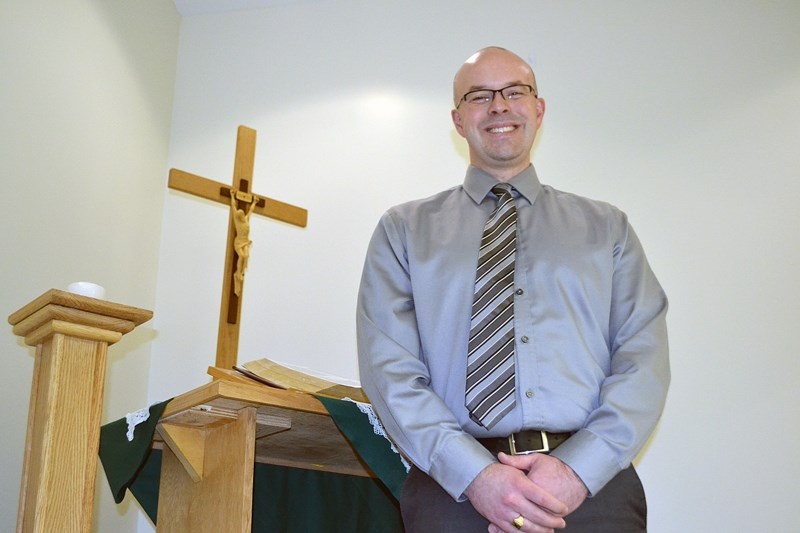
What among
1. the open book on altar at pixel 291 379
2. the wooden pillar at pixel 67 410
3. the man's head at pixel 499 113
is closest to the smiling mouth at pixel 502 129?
the man's head at pixel 499 113

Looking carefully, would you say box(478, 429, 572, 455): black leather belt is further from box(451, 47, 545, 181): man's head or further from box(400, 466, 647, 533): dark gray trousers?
box(451, 47, 545, 181): man's head

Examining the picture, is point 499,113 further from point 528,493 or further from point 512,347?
point 528,493

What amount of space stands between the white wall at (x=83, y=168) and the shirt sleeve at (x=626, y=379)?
1.98 meters

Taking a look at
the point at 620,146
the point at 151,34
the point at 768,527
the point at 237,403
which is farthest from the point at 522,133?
the point at 151,34

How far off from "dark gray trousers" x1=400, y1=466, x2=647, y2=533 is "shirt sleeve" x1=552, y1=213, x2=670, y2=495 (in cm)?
5

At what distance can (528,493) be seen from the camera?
155cm

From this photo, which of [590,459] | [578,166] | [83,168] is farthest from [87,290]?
[578,166]

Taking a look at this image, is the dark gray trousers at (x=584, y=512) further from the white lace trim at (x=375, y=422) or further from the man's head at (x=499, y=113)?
the man's head at (x=499, y=113)

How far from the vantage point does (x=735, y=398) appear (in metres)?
3.19

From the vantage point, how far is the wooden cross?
2.84 m

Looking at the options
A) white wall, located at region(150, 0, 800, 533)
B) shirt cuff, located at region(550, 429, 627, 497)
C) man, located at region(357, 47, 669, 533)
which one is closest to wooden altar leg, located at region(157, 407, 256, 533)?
man, located at region(357, 47, 669, 533)

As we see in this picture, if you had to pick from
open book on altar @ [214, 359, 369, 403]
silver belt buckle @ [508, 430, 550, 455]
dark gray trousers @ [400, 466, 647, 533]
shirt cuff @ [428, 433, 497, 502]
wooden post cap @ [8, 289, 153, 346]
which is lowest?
dark gray trousers @ [400, 466, 647, 533]

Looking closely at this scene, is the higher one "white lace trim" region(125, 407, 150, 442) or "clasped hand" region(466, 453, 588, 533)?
"white lace trim" region(125, 407, 150, 442)

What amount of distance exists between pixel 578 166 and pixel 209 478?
2177 millimetres
